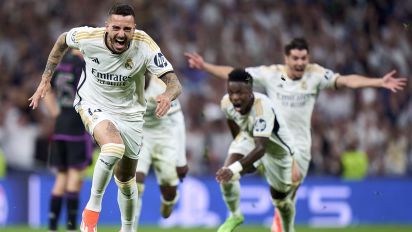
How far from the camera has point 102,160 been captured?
34.0 ft

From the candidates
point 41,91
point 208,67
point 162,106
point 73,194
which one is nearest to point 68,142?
point 73,194

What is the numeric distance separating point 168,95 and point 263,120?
2360 millimetres

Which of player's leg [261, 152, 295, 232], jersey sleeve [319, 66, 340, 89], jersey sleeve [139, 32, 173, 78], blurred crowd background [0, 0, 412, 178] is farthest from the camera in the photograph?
blurred crowd background [0, 0, 412, 178]

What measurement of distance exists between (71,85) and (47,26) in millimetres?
7561

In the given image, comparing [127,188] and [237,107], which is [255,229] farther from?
[127,188]

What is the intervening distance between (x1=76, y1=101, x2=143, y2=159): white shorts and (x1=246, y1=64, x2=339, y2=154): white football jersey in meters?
3.12

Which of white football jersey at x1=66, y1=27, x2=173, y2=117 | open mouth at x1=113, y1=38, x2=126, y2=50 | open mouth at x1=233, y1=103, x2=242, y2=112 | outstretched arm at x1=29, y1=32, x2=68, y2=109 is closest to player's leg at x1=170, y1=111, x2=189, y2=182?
open mouth at x1=233, y1=103, x2=242, y2=112

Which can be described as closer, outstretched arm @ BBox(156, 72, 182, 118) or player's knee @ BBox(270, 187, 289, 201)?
outstretched arm @ BBox(156, 72, 182, 118)

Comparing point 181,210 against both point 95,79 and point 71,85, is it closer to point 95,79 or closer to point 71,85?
point 71,85

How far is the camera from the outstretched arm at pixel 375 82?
41.1 ft

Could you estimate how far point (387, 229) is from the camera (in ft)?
57.5

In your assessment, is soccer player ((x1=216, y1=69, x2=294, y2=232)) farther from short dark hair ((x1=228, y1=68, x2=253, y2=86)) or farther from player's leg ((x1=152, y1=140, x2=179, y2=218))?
player's leg ((x1=152, y1=140, x2=179, y2=218))

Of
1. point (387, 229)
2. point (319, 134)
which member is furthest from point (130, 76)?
point (319, 134)

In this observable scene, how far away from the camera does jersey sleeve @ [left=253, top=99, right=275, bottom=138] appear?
1227 centimetres
